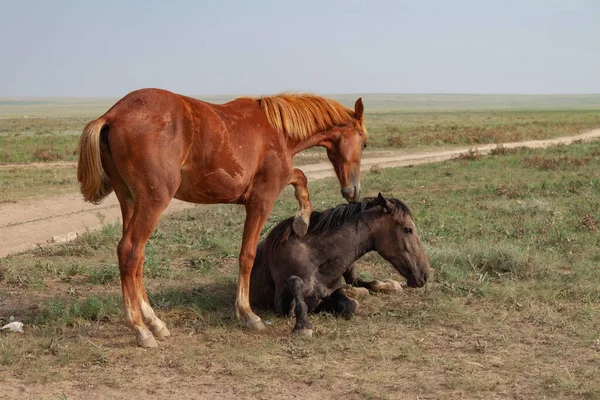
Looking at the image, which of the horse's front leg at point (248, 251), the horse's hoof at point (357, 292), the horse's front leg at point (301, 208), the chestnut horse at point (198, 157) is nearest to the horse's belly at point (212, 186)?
the chestnut horse at point (198, 157)

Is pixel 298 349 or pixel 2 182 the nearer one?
pixel 298 349

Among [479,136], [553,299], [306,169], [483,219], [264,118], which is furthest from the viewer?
[479,136]

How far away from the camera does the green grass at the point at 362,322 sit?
5215 mm

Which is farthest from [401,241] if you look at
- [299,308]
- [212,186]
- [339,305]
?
[212,186]

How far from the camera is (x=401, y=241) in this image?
6828mm

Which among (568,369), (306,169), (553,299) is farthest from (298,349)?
(306,169)

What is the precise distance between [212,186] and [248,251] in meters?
0.74

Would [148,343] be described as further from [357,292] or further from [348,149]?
[348,149]

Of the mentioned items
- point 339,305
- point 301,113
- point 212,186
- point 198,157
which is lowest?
point 339,305

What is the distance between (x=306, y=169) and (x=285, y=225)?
15.1 metres

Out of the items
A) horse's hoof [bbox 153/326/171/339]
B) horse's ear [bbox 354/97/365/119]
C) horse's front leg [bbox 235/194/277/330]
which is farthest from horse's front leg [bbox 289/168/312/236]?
horse's hoof [bbox 153/326/171/339]

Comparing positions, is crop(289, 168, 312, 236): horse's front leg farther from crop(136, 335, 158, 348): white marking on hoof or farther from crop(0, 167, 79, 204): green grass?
crop(0, 167, 79, 204): green grass

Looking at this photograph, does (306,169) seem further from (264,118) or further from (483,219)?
(264,118)

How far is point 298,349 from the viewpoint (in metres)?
5.86
